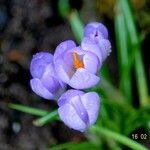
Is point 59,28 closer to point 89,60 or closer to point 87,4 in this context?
point 87,4

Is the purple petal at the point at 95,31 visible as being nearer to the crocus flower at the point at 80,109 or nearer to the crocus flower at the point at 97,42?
the crocus flower at the point at 97,42

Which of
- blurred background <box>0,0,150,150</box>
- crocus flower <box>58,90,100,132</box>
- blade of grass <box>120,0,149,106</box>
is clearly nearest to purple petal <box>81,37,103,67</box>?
crocus flower <box>58,90,100,132</box>

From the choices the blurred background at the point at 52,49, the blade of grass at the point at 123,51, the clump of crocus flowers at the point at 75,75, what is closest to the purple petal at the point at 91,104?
the clump of crocus flowers at the point at 75,75

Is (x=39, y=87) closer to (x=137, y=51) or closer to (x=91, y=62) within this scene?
(x=91, y=62)

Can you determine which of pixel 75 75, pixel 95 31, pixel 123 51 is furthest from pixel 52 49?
pixel 75 75

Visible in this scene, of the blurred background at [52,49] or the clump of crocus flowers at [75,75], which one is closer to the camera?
the clump of crocus flowers at [75,75]

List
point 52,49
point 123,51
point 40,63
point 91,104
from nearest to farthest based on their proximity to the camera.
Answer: point 91,104
point 40,63
point 123,51
point 52,49
